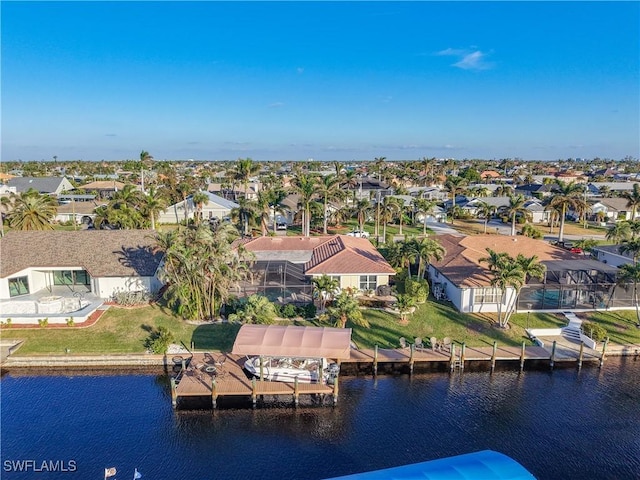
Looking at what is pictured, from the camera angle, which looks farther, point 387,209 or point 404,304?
point 387,209

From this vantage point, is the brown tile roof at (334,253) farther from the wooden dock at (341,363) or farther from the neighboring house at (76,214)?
the neighboring house at (76,214)

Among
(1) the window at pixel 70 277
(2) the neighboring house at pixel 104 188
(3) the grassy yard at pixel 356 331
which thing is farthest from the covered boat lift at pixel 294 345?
(2) the neighboring house at pixel 104 188

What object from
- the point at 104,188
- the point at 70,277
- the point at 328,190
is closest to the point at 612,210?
the point at 328,190

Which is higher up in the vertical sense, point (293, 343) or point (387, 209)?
point (387, 209)

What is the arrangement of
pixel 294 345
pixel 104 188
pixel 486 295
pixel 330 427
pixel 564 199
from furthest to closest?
pixel 104 188, pixel 564 199, pixel 486 295, pixel 294 345, pixel 330 427

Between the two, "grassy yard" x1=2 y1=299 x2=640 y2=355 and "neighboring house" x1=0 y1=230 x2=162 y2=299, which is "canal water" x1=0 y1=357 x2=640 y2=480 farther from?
"neighboring house" x1=0 y1=230 x2=162 y2=299

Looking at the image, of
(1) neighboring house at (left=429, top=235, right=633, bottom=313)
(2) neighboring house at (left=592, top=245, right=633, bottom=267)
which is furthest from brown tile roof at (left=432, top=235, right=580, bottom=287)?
(2) neighboring house at (left=592, top=245, right=633, bottom=267)

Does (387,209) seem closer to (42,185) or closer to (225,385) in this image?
(225,385)

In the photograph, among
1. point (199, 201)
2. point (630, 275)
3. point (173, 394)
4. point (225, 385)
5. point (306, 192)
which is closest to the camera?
point (173, 394)
